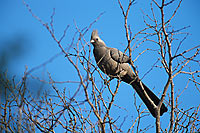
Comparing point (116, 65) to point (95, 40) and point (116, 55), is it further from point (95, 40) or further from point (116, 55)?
point (95, 40)

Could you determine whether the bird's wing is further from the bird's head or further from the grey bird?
the bird's head

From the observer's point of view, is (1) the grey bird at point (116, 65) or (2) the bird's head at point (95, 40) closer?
(1) the grey bird at point (116, 65)

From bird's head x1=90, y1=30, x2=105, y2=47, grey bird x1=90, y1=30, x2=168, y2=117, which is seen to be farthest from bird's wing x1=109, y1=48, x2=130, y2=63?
bird's head x1=90, y1=30, x2=105, y2=47

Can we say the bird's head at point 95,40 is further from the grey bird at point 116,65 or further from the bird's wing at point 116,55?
the bird's wing at point 116,55

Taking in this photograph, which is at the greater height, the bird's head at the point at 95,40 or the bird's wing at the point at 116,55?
the bird's head at the point at 95,40

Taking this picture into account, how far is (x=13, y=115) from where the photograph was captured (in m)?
3.51

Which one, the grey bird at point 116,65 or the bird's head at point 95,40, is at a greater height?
the bird's head at point 95,40

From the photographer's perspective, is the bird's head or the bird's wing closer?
the bird's wing

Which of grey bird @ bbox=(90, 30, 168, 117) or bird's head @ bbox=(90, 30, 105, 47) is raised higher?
bird's head @ bbox=(90, 30, 105, 47)

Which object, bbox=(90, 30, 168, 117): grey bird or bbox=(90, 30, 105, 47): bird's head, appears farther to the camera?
bbox=(90, 30, 105, 47): bird's head

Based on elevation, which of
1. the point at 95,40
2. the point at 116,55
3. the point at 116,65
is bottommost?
the point at 116,65

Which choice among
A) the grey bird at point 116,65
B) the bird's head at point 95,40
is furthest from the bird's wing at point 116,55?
the bird's head at point 95,40

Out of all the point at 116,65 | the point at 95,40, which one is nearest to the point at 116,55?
the point at 116,65

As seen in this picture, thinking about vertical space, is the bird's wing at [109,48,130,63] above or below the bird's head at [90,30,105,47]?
below
